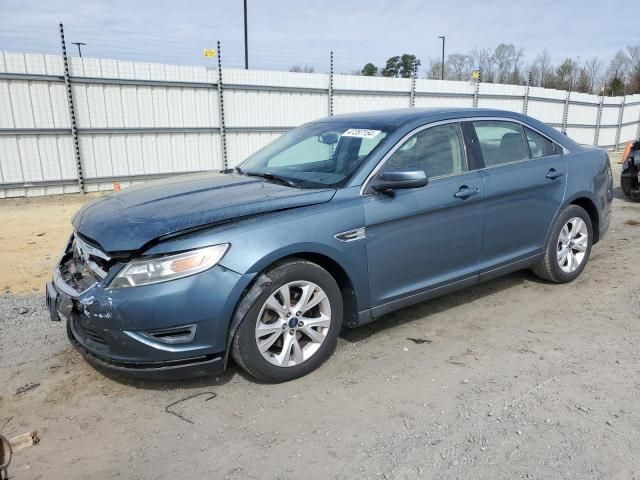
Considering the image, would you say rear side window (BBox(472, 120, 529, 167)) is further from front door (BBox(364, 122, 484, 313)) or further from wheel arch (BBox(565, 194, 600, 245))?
wheel arch (BBox(565, 194, 600, 245))

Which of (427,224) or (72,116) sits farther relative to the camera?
(72,116)

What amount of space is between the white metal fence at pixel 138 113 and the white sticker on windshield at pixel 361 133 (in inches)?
335

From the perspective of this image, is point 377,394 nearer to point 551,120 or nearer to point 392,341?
point 392,341

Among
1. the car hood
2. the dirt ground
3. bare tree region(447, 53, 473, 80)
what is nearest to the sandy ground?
the dirt ground

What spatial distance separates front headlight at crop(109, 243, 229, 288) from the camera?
2.83 m

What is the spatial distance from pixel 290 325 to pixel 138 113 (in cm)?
953

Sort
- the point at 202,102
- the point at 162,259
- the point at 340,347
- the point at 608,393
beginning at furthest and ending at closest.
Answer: the point at 202,102 < the point at 340,347 < the point at 608,393 < the point at 162,259

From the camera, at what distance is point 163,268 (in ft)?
9.30

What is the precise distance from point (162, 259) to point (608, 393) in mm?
2732

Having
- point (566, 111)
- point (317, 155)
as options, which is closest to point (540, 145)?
point (317, 155)

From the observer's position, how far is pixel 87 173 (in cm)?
1096

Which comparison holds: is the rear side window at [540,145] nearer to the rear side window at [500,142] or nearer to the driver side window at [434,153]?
the rear side window at [500,142]

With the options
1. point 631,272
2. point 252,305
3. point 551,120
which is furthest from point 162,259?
point 551,120

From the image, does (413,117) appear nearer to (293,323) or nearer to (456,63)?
(293,323)
